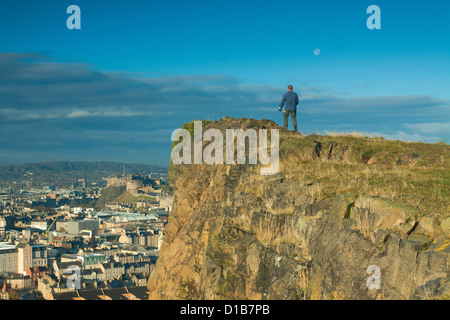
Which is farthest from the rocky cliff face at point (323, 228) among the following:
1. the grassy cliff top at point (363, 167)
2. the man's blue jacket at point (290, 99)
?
the man's blue jacket at point (290, 99)

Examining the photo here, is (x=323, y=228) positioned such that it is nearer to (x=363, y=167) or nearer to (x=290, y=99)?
(x=363, y=167)

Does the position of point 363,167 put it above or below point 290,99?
below

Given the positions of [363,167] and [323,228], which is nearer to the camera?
[323,228]

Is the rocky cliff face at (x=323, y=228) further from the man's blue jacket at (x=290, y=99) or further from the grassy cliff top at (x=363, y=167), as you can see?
the man's blue jacket at (x=290, y=99)

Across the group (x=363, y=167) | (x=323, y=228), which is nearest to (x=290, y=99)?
(x=363, y=167)

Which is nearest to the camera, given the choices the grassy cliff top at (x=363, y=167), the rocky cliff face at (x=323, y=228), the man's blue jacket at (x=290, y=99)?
the rocky cliff face at (x=323, y=228)

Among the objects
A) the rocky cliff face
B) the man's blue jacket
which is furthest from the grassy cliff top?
the man's blue jacket
